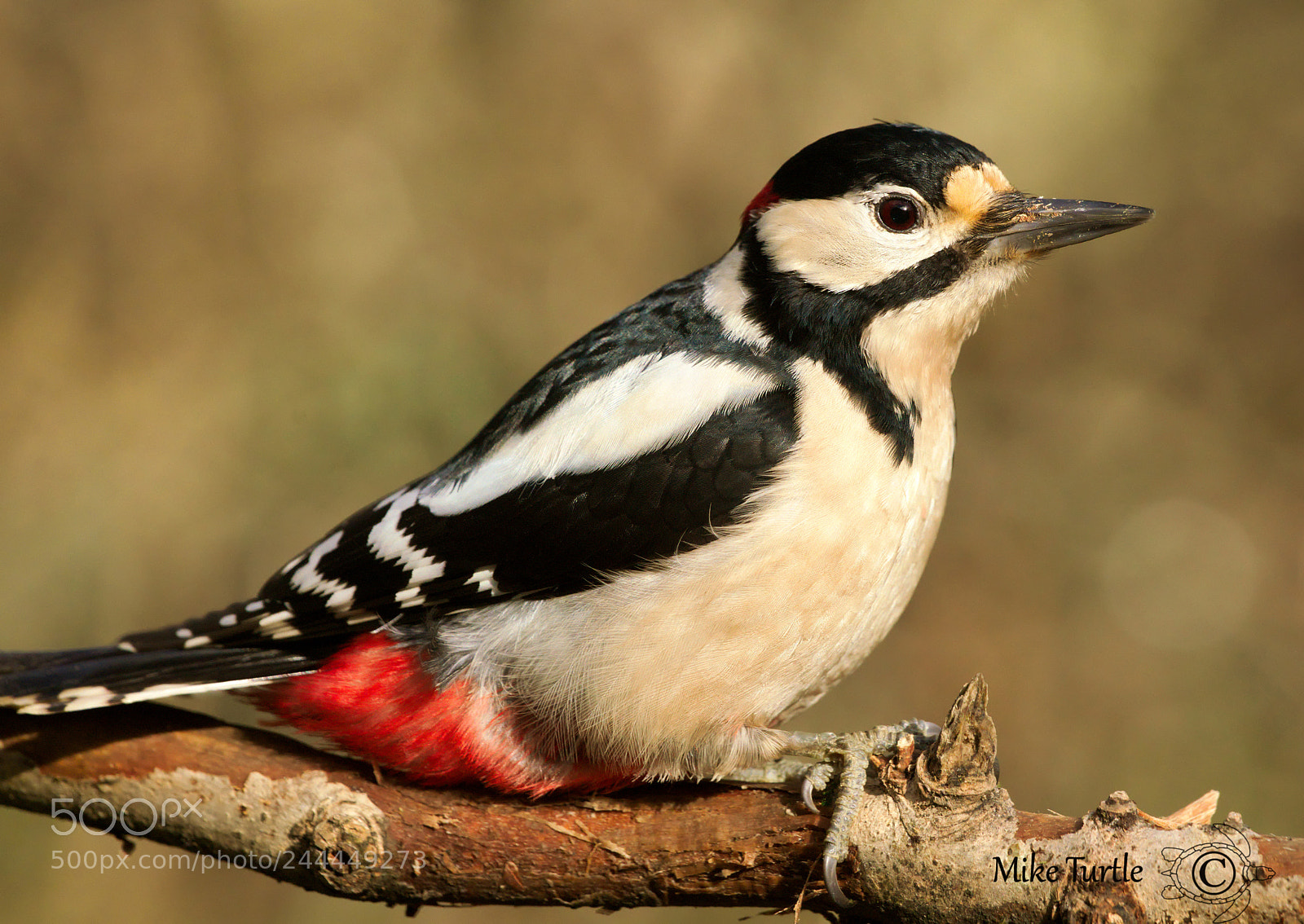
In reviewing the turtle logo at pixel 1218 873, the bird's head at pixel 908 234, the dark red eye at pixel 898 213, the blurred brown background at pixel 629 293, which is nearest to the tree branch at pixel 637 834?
the turtle logo at pixel 1218 873

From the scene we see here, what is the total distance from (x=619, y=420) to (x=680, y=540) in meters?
0.32

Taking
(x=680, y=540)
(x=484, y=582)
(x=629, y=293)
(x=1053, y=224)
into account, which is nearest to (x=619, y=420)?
(x=680, y=540)

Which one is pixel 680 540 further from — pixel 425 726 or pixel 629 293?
pixel 629 293

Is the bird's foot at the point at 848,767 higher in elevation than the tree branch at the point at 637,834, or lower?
higher

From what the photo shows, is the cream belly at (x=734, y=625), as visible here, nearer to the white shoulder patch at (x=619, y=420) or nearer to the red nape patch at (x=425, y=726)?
the red nape patch at (x=425, y=726)

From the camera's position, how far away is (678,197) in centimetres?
517

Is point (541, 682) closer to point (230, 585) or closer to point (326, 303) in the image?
point (230, 585)

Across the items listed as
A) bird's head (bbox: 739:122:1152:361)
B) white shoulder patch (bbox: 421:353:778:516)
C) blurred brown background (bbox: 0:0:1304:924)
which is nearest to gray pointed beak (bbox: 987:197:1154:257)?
bird's head (bbox: 739:122:1152:361)

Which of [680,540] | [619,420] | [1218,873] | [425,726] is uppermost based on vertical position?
[619,420]

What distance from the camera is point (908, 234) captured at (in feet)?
7.87

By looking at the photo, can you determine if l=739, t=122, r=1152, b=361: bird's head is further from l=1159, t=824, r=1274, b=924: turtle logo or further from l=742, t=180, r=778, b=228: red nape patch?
l=1159, t=824, r=1274, b=924: turtle logo

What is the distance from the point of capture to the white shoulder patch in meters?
2.31

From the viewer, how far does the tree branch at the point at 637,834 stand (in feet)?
6.00

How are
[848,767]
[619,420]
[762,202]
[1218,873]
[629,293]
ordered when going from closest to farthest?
1. [1218,873]
2. [848,767]
3. [619,420]
4. [762,202]
5. [629,293]
